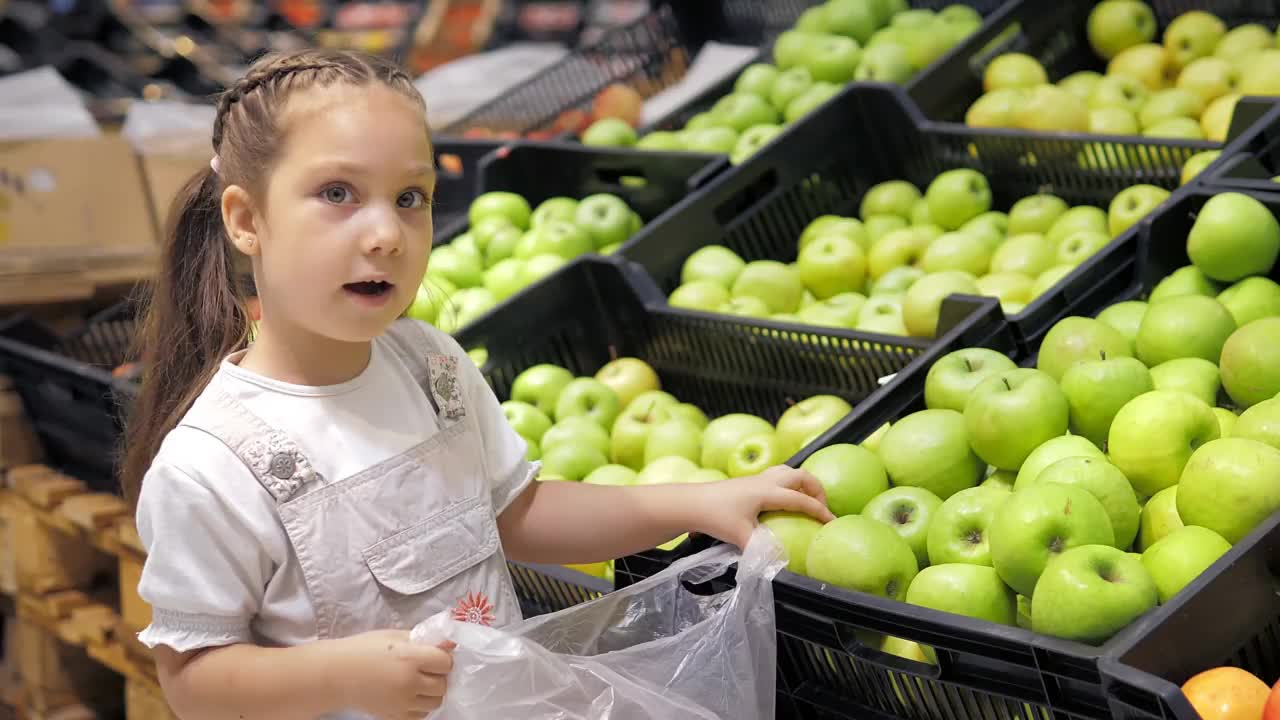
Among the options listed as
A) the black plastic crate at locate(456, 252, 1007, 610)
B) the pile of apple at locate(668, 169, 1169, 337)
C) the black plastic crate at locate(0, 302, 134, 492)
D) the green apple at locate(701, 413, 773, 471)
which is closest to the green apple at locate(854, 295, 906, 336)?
the pile of apple at locate(668, 169, 1169, 337)

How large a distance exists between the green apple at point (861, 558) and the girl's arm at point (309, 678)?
1.44 ft

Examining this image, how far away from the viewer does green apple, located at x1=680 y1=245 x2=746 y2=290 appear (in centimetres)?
267

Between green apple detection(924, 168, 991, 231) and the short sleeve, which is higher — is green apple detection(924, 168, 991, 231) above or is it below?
below

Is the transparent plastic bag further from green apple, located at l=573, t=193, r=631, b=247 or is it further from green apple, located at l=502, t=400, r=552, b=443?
green apple, located at l=573, t=193, r=631, b=247

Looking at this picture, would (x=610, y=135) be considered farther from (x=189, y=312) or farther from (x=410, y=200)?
(x=410, y=200)

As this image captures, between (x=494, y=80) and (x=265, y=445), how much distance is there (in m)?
3.12

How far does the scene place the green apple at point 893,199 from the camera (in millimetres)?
2787

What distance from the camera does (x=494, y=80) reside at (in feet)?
14.2

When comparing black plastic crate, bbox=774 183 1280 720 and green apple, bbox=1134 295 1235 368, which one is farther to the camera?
green apple, bbox=1134 295 1235 368

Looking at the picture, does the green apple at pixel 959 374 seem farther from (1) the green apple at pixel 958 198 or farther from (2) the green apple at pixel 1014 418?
(1) the green apple at pixel 958 198

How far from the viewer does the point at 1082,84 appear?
3.00m

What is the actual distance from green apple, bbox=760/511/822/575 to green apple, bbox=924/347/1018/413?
334 mm

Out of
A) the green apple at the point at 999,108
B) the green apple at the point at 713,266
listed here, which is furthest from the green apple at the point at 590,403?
the green apple at the point at 999,108

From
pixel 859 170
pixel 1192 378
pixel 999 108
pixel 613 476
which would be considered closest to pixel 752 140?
pixel 859 170
